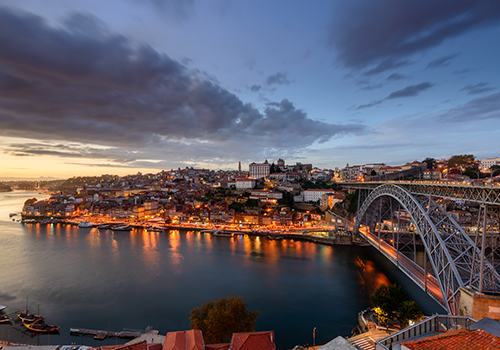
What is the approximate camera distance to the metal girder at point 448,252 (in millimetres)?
5125

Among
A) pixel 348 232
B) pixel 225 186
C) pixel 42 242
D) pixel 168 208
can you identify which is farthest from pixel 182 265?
pixel 225 186

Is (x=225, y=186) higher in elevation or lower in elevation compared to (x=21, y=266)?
higher

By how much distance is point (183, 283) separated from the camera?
11.2 m

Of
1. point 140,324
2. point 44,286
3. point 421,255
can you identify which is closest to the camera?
point 140,324

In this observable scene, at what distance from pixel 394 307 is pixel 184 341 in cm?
580

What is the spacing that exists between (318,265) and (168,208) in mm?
19818

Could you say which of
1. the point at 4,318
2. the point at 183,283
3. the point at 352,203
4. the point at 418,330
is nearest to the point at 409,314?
the point at 418,330

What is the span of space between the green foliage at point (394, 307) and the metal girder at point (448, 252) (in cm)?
104

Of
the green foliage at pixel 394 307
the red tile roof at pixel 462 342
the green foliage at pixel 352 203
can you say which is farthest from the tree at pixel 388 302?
the green foliage at pixel 352 203

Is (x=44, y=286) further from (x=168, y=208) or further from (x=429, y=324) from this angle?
(x=168, y=208)

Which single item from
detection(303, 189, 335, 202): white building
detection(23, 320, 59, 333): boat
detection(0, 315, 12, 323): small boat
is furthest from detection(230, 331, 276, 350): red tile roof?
detection(303, 189, 335, 202): white building

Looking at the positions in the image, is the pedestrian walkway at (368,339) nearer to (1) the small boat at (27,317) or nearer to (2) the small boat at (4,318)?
(1) the small boat at (27,317)

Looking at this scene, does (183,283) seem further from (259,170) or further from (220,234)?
(259,170)

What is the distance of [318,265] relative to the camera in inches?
517
